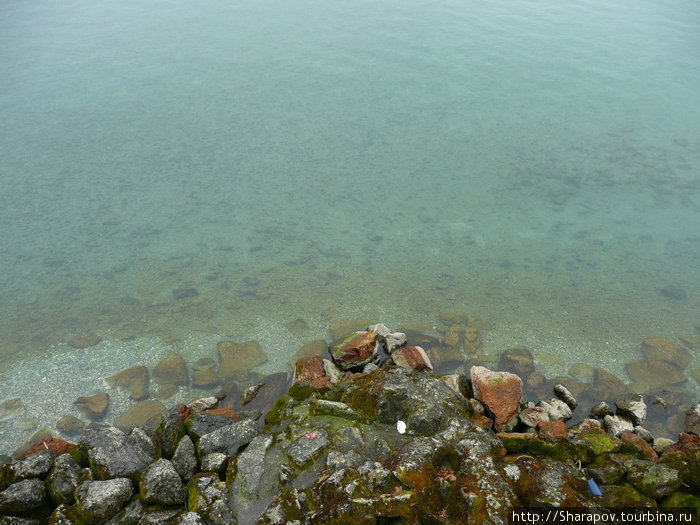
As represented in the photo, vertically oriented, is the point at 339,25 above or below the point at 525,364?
above

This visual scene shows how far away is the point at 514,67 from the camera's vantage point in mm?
22641

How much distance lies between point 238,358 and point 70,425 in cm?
331

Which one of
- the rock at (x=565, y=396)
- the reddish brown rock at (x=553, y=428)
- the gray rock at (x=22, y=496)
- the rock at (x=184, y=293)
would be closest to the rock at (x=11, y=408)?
the gray rock at (x=22, y=496)

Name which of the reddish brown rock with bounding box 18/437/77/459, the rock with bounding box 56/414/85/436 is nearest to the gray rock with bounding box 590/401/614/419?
the reddish brown rock with bounding box 18/437/77/459

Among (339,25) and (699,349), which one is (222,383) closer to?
(699,349)

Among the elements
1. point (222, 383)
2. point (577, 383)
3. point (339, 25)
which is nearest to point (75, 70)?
point (339, 25)

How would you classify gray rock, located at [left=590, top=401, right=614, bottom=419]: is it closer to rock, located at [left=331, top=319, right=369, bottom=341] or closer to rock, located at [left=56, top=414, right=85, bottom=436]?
rock, located at [left=331, top=319, right=369, bottom=341]

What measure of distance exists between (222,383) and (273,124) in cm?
1104

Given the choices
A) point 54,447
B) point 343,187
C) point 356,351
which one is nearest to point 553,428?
point 356,351

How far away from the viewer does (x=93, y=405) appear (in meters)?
9.52

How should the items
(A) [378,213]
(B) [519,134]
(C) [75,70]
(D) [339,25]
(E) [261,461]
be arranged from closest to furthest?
(E) [261,461], (A) [378,213], (B) [519,134], (C) [75,70], (D) [339,25]

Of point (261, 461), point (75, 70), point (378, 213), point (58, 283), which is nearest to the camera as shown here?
point (261, 461)

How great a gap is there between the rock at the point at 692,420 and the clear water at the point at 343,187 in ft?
5.80

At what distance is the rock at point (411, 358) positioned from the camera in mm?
9445
